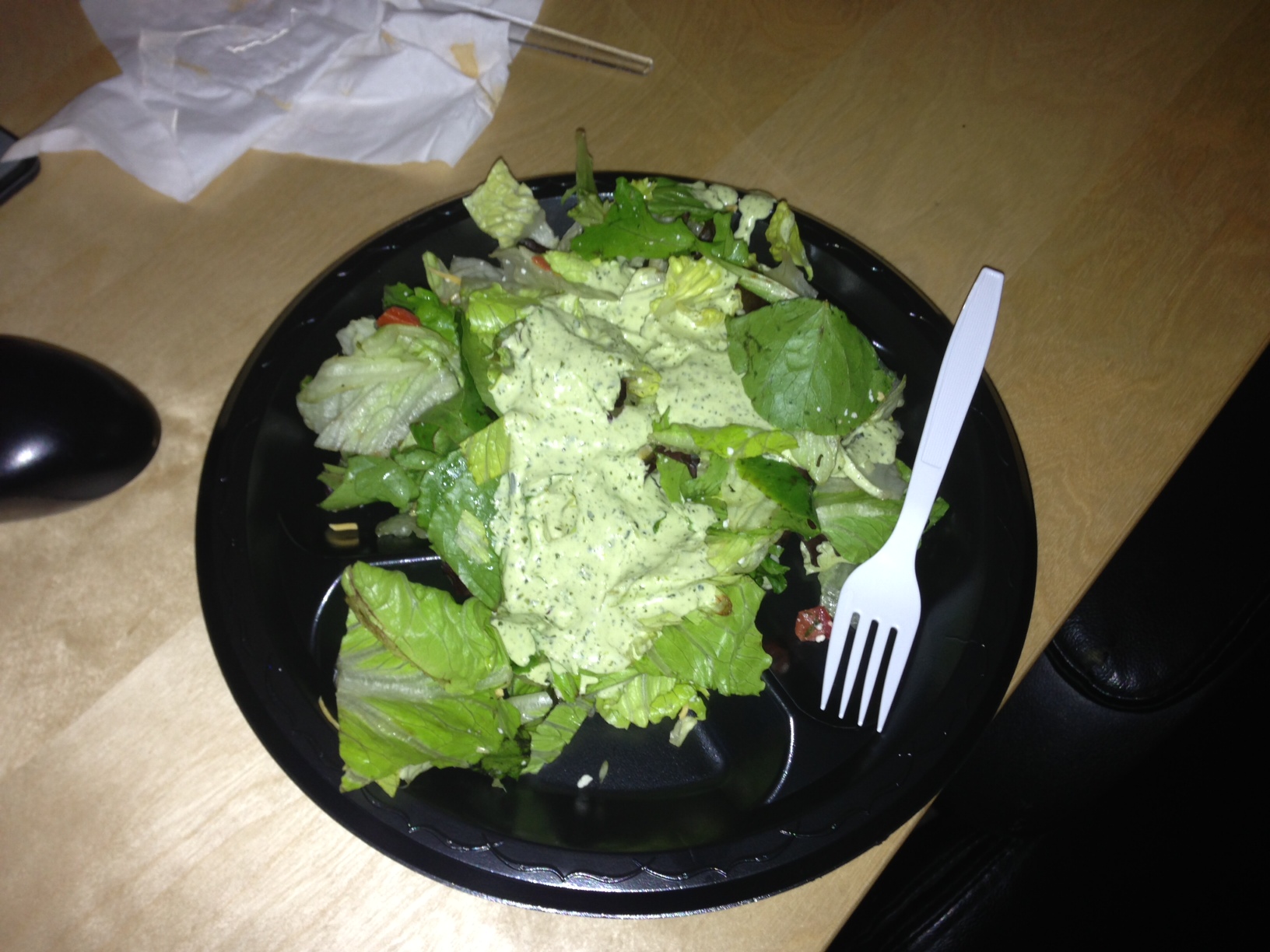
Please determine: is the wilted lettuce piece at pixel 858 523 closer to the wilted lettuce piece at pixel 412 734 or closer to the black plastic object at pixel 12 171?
the wilted lettuce piece at pixel 412 734

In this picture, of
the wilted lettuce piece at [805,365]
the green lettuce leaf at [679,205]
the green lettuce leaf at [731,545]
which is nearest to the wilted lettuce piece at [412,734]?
the green lettuce leaf at [731,545]

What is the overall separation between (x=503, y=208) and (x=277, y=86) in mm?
636

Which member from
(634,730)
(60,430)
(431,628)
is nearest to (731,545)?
(634,730)

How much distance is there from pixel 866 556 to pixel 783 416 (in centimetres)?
26

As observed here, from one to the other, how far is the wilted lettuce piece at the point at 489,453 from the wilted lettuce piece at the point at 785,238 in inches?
21.9

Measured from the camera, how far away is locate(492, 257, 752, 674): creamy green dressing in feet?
3.75

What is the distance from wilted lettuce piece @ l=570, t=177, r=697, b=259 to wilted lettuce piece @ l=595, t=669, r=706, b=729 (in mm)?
649

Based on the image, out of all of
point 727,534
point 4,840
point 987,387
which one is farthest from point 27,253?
point 987,387

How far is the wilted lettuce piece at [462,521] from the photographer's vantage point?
1145 millimetres

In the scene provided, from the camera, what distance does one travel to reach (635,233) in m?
1.24

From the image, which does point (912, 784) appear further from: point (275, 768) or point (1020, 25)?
point (1020, 25)

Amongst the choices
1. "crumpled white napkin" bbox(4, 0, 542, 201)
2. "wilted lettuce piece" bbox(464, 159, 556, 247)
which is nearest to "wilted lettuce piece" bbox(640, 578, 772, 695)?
"wilted lettuce piece" bbox(464, 159, 556, 247)

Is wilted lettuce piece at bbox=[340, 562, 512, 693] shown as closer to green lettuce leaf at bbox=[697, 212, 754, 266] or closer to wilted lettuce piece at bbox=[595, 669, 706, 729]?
wilted lettuce piece at bbox=[595, 669, 706, 729]

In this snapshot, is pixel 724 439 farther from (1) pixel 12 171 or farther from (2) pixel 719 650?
(1) pixel 12 171
